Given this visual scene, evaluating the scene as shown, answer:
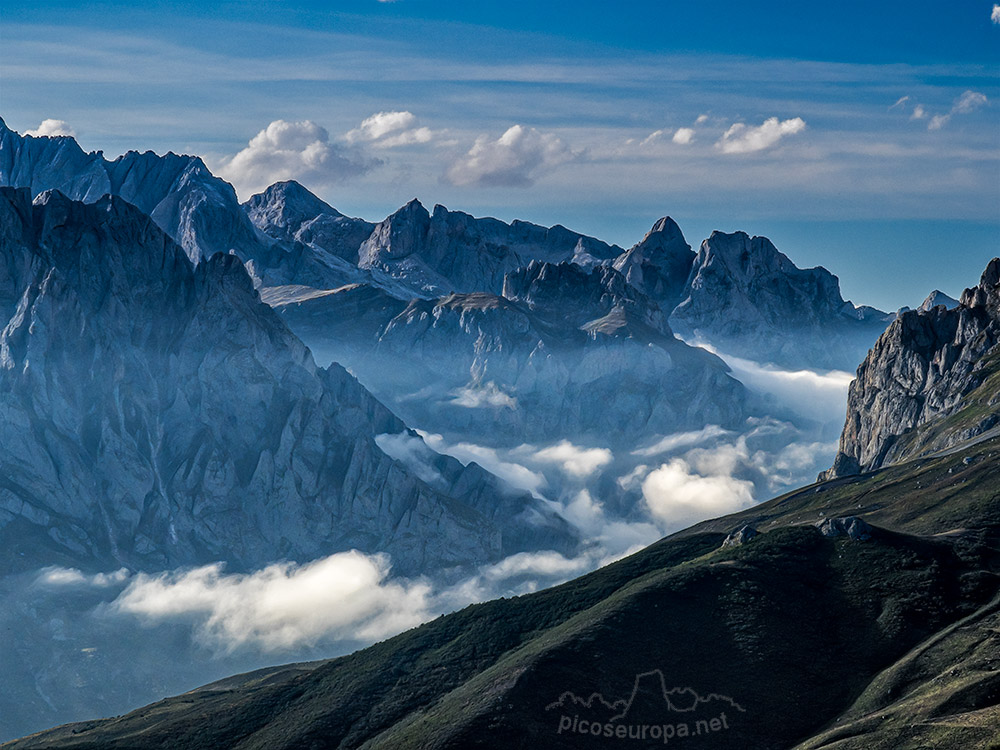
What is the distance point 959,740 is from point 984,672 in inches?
1240

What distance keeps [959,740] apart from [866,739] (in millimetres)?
20133

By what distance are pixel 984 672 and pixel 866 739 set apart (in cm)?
2656

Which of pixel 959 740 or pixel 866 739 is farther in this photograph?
pixel 866 739

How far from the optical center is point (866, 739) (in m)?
189

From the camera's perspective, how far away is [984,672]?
19912 cm

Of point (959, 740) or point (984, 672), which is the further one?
point (984, 672)

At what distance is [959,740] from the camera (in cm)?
17162
